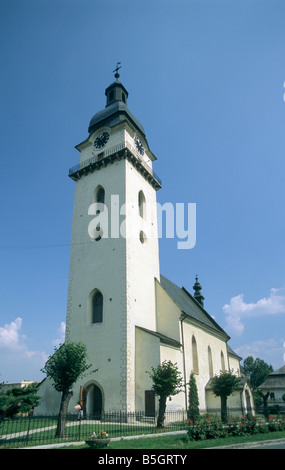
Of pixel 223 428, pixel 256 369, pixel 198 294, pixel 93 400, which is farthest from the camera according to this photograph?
pixel 256 369

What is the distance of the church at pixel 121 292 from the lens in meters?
20.7

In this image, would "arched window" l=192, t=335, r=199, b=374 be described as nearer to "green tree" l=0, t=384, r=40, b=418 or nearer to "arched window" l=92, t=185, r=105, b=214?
"arched window" l=92, t=185, r=105, b=214

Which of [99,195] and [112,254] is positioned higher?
[99,195]

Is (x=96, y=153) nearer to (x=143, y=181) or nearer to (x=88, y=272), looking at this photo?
(x=143, y=181)

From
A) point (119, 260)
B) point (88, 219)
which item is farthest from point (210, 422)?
point (88, 219)

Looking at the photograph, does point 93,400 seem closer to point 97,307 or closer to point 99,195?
point 97,307

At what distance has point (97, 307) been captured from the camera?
2353 centimetres

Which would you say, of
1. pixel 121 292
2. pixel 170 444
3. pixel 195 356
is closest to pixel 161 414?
pixel 170 444

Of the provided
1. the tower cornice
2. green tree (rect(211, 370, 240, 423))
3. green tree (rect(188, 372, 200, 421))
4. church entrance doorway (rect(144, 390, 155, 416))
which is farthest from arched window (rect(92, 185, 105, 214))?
green tree (rect(211, 370, 240, 423))

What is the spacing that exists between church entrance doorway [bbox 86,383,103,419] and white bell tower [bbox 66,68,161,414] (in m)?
0.06

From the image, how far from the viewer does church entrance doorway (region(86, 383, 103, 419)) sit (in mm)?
20903

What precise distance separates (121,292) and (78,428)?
29.6 feet

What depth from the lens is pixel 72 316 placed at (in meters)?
24.1

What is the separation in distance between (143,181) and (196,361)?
17.1m
